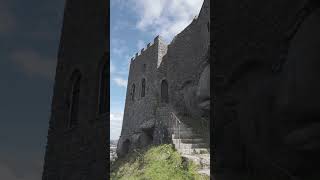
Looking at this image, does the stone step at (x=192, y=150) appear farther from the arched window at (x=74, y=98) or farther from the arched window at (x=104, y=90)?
the arched window at (x=74, y=98)

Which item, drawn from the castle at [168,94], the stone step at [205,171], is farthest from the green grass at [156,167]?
the castle at [168,94]

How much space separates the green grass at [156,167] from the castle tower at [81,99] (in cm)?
46

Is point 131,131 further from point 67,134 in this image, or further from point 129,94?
point 67,134

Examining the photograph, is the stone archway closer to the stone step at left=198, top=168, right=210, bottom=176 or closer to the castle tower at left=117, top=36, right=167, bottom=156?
the castle tower at left=117, top=36, right=167, bottom=156

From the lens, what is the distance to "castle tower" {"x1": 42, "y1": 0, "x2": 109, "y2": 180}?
5379mm

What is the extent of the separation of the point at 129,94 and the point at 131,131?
3.07 feet

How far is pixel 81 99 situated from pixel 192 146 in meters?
2.92

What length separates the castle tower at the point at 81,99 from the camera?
5379mm
